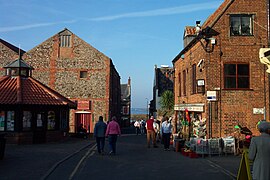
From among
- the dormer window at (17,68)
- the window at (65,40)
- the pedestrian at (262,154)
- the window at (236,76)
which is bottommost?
the pedestrian at (262,154)

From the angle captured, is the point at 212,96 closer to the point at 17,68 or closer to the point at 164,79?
the point at 17,68

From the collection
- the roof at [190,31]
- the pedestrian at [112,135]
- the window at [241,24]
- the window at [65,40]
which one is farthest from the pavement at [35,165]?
the window at [65,40]

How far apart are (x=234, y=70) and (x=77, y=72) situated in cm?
2255

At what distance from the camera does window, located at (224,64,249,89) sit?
1753 centimetres

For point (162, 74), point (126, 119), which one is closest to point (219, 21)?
point (162, 74)

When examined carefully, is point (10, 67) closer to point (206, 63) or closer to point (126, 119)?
point (206, 63)

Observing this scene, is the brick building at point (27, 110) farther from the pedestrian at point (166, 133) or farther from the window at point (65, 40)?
the window at point (65, 40)

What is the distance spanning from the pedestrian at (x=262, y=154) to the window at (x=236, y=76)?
11.2m

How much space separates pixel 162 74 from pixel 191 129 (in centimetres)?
2920

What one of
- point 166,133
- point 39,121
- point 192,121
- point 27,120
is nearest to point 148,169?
point 166,133

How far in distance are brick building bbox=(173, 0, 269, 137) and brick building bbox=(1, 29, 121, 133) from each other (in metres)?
20.0

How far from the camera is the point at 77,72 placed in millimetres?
36969

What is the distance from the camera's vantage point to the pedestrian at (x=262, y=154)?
20.7 feet

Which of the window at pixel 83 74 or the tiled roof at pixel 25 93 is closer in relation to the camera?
the tiled roof at pixel 25 93
